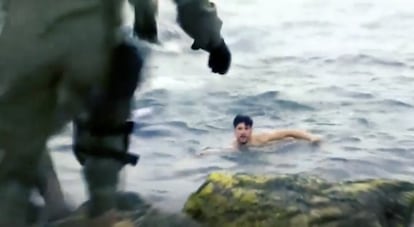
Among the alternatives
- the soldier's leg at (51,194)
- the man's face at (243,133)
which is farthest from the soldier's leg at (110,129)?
the man's face at (243,133)

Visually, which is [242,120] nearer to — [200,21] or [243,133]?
[243,133]

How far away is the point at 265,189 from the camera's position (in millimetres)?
3768

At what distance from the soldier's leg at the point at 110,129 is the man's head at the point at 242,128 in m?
2.41

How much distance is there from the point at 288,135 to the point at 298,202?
6.17 ft

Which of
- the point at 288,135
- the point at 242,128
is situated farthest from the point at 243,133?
the point at 288,135

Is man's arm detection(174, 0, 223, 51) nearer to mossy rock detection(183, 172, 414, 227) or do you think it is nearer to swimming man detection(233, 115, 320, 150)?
mossy rock detection(183, 172, 414, 227)

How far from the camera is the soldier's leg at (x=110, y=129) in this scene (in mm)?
2984

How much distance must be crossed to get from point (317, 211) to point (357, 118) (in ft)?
7.79

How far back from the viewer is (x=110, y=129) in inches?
118

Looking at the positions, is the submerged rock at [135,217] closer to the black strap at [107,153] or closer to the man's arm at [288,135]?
the black strap at [107,153]

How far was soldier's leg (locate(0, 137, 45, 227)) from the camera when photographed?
2.65m

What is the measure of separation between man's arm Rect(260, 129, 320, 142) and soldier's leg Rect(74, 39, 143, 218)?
8.27ft

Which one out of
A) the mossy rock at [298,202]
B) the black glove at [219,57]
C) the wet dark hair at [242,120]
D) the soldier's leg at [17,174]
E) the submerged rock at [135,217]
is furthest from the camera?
the wet dark hair at [242,120]

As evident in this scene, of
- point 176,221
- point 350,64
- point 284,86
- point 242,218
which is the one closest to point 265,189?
point 242,218
